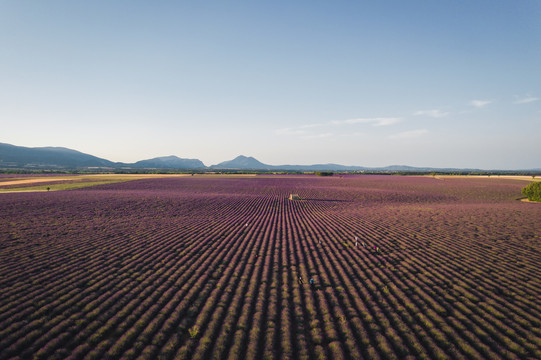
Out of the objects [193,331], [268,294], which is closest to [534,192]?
[268,294]

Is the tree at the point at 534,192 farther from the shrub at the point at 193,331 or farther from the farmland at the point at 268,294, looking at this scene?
the shrub at the point at 193,331

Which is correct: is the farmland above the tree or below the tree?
below

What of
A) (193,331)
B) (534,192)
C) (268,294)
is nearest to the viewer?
(193,331)

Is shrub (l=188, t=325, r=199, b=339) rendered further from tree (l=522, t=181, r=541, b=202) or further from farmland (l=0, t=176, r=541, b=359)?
tree (l=522, t=181, r=541, b=202)

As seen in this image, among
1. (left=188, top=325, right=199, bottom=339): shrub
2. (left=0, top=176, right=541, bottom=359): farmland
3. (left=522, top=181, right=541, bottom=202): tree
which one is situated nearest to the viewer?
(left=0, top=176, right=541, bottom=359): farmland

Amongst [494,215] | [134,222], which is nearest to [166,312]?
[134,222]

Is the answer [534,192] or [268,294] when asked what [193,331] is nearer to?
[268,294]

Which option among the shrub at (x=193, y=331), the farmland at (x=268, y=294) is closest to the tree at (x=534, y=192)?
the farmland at (x=268, y=294)

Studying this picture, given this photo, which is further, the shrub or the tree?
the tree

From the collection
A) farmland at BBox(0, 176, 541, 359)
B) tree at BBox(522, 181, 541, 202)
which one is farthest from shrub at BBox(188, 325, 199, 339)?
tree at BBox(522, 181, 541, 202)

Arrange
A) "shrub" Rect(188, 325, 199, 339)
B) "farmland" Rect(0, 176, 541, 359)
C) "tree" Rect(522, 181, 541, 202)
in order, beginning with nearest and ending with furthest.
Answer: "farmland" Rect(0, 176, 541, 359) → "shrub" Rect(188, 325, 199, 339) → "tree" Rect(522, 181, 541, 202)
